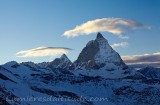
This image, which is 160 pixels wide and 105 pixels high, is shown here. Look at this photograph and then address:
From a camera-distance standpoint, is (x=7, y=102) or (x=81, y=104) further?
(x=81, y=104)

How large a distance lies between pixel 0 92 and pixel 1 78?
49.6 metres

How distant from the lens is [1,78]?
561 ft

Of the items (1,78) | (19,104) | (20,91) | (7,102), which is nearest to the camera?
(7,102)

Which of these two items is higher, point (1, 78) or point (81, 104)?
point (1, 78)

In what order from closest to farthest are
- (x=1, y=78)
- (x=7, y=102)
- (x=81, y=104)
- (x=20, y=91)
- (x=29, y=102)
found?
(x=7, y=102) < (x=29, y=102) < (x=20, y=91) < (x=1, y=78) < (x=81, y=104)

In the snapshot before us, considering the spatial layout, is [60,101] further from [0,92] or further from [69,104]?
[0,92]

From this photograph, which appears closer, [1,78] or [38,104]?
[38,104]

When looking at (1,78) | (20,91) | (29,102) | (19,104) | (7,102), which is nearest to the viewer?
(7,102)

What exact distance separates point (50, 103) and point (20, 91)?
520 inches

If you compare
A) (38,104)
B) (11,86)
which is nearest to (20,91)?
(11,86)

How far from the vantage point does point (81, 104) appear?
7736 inches

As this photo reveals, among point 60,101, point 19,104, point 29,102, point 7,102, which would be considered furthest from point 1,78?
point 7,102

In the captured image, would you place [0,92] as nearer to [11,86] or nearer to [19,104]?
[19,104]

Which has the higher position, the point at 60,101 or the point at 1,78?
the point at 1,78
